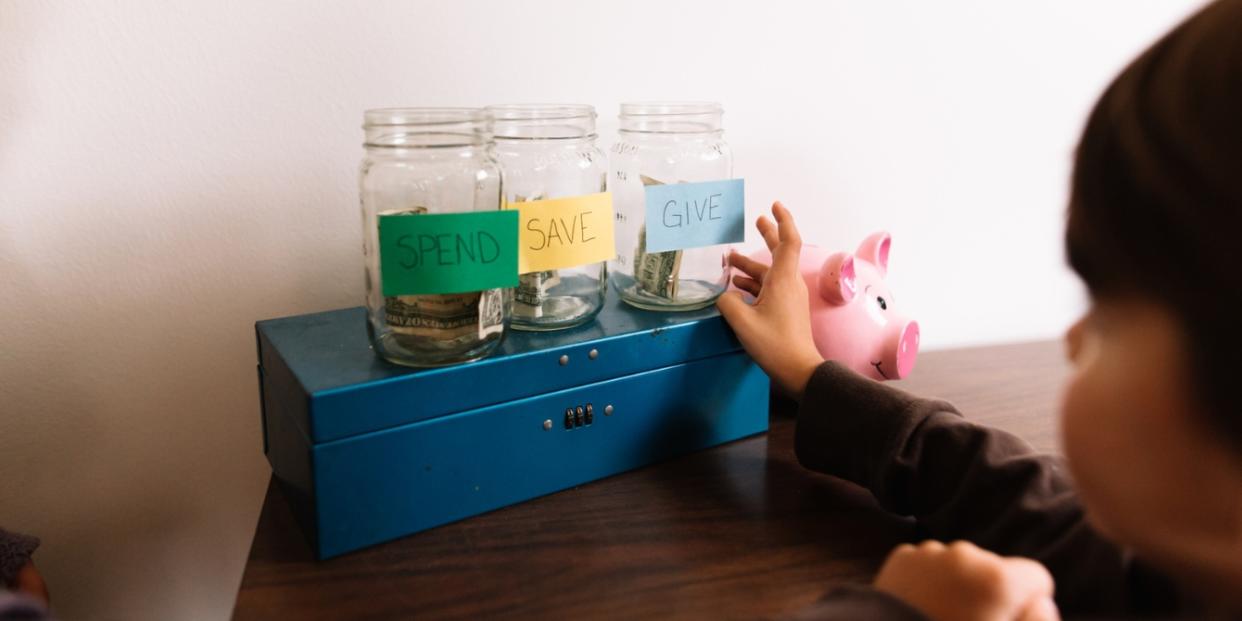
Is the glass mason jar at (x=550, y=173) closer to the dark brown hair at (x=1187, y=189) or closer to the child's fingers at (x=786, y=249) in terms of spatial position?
the child's fingers at (x=786, y=249)

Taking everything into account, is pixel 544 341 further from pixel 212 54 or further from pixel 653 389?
pixel 212 54

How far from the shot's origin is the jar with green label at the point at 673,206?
2.51ft

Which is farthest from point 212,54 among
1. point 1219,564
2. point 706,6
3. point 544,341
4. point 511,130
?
point 1219,564

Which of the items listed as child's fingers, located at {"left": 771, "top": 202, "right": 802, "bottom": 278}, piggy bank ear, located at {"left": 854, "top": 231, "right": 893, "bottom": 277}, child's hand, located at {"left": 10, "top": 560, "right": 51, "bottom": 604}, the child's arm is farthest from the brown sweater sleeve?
child's hand, located at {"left": 10, "top": 560, "right": 51, "bottom": 604}

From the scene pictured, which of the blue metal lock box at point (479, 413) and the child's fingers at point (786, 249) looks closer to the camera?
the blue metal lock box at point (479, 413)

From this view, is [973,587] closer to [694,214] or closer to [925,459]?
[925,459]

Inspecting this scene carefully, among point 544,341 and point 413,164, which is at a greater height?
point 413,164

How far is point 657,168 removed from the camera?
2.69 feet

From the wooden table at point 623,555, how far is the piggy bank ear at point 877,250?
0.76 ft

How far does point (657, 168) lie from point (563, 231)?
6.2 inches

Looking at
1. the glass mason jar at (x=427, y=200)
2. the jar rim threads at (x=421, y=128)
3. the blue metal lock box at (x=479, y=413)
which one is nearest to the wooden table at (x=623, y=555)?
the blue metal lock box at (x=479, y=413)

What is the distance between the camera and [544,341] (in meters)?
0.68

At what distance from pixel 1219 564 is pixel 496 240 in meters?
0.45

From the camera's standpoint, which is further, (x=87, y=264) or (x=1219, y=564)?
(x=87, y=264)
